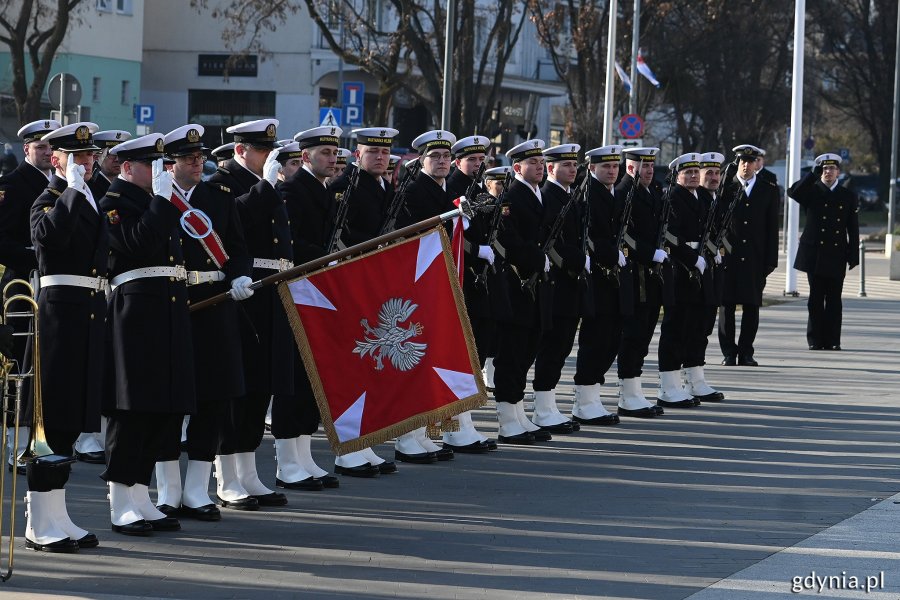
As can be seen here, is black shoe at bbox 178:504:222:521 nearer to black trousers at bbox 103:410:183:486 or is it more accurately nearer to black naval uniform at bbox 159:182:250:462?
black naval uniform at bbox 159:182:250:462

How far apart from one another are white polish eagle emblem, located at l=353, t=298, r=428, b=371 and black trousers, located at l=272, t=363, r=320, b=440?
0.49m

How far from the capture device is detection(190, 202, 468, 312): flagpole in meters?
8.90

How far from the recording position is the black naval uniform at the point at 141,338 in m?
8.41

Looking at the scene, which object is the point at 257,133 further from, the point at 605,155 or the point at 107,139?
the point at 605,155

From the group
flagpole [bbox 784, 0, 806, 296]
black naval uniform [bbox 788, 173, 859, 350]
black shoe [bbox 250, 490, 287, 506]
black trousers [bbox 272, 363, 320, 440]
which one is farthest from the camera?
flagpole [bbox 784, 0, 806, 296]

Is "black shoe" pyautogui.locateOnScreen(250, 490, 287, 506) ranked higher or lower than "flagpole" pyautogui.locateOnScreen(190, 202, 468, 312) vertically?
lower

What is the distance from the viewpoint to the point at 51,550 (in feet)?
26.4

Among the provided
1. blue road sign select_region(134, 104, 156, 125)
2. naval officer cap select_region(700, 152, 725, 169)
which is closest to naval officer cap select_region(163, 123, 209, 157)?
naval officer cap select_region(700, 152, 725, 169)

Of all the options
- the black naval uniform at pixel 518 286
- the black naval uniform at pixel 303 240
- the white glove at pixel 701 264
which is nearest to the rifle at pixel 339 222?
the black naval uniform at pixel 303 240

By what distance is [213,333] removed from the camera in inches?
352

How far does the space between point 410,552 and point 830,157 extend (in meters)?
11.8

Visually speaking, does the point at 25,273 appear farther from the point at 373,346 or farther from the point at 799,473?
the point at 799,473

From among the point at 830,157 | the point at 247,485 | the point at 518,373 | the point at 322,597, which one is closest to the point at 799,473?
the point at 518,373

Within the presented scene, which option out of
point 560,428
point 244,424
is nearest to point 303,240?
point 244,424
